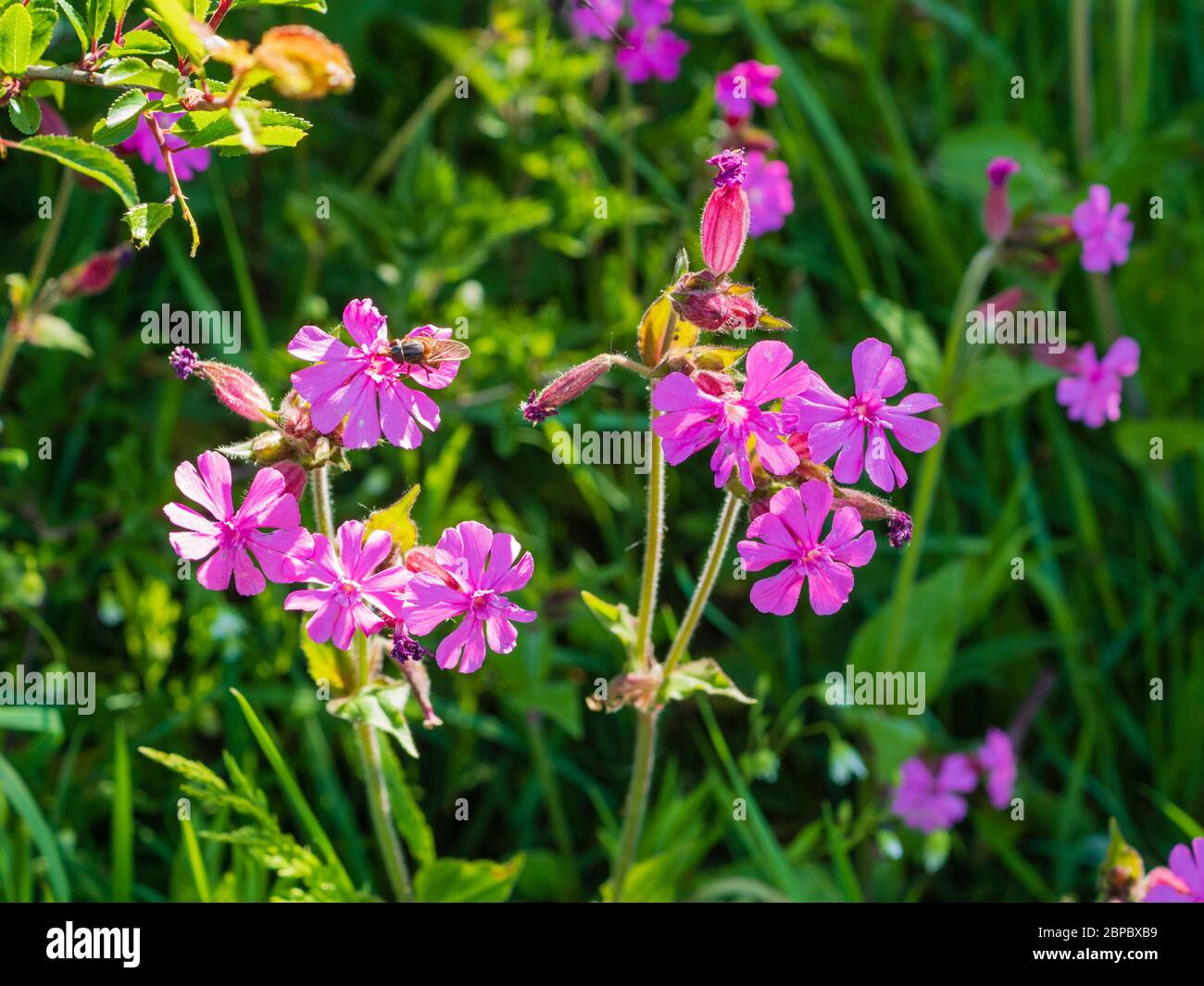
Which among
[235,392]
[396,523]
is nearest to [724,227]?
[396,523]

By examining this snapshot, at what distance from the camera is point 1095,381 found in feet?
7.66

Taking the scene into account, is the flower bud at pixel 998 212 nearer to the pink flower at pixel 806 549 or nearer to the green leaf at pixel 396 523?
the pink flower at pixel 806 549

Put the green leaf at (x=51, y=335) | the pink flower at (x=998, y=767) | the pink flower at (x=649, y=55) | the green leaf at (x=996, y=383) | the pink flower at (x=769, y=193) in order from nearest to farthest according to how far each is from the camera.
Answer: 1. the green leaf at (x=51, y=335)
2. the green leaf at (x=996, y=383)
3. the pink flower at (x=998, y=767)
4. the pink flower at (x=769, y=193)
5. the pink flower at (x=649, y=55)

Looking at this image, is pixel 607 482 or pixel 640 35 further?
pixel 640 35

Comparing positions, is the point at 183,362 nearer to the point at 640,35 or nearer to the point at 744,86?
the point at 744,86

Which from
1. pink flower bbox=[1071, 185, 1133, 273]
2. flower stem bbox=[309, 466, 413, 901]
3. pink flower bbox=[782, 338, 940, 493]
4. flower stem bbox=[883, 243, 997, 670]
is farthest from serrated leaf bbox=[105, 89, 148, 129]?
pink flower bbox=[1071, 185, 1133, 273]

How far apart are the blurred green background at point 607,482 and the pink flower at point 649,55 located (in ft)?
0.39

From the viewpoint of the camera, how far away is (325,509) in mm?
1577

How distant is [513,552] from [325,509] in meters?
0.26

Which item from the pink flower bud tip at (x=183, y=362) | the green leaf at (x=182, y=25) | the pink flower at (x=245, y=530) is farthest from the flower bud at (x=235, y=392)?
the green leaf at (x=182, y=25)

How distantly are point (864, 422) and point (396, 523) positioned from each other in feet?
1.90

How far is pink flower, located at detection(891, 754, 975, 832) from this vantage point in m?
2.38

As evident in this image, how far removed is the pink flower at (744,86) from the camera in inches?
100
